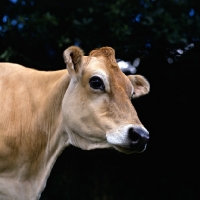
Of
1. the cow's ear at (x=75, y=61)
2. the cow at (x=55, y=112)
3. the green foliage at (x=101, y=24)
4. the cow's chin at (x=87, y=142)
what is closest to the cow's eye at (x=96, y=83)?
the cow at (x=55, y=112)

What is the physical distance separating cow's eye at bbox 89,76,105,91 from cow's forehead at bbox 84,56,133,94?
0.04 m

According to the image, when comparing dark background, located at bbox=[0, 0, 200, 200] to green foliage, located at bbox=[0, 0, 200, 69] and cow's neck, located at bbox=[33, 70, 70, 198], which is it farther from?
cow's neck, located at bbox=[33, 70, 70, 198]

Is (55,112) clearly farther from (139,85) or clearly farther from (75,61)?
(139,85)

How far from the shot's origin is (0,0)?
8875 millimetres

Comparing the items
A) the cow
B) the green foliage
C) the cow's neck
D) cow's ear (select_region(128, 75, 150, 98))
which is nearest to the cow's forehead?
the cow

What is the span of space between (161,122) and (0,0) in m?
3.46

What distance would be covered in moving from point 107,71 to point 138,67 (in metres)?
3.99

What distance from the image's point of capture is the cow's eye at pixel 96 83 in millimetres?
5352

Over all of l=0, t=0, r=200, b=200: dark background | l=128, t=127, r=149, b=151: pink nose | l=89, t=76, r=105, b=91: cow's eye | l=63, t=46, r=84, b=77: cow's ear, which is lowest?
l=0, t=0, r=200, b=200: dark background

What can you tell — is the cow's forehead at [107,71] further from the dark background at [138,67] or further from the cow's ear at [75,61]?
the dark background at [138,67]

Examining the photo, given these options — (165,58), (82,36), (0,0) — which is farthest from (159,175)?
(0,0)

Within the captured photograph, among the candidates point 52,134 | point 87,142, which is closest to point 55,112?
point 52,134

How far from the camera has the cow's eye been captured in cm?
535

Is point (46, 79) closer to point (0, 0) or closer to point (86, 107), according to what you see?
point (86, 107)
